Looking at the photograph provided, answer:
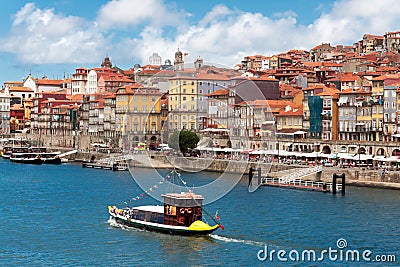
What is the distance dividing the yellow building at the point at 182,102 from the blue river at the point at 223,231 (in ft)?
16.3

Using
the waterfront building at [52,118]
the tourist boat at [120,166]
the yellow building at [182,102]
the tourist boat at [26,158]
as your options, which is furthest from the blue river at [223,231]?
the waterfront building at [52,118]

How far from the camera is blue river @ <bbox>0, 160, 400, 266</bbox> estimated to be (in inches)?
1181

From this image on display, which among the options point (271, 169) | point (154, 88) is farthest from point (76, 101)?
point (154, 88)

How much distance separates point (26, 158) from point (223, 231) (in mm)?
54509

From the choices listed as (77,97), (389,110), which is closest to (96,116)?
(77,97)

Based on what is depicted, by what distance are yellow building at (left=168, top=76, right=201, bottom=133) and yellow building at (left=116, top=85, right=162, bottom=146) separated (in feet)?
3.28

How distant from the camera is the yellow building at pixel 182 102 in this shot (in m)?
40.9

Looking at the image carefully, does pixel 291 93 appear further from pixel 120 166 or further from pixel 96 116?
pixel 96 116

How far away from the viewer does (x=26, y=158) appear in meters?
85.6

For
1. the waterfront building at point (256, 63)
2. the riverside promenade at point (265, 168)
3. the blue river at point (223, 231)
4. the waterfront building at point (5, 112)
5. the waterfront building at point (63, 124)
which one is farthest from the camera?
the waterfront building at point (256, 63)

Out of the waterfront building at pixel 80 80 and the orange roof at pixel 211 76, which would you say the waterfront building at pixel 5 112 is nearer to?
the waterfront building at pixel 80 80

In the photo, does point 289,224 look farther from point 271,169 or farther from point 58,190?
point 271,169

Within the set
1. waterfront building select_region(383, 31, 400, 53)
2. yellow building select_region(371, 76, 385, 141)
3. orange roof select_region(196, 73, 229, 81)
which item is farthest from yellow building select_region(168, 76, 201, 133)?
waterfront building select_region(383, 31, 400, 53)

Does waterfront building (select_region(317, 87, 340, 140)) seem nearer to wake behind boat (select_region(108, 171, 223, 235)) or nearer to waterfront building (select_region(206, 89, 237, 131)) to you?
waterfront building (select_region(206, 89, 237, 131))
